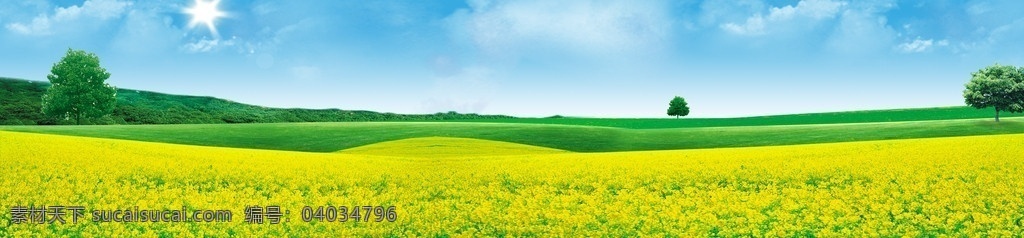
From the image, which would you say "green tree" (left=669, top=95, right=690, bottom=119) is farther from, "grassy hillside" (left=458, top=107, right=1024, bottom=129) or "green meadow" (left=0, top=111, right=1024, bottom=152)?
"green meadow" (left=0, top=111, right=1024, bottom=152)

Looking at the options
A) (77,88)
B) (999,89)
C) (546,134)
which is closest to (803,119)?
(999,89)

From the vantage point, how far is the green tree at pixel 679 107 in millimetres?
108812

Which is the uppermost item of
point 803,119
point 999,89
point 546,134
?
point 999,89

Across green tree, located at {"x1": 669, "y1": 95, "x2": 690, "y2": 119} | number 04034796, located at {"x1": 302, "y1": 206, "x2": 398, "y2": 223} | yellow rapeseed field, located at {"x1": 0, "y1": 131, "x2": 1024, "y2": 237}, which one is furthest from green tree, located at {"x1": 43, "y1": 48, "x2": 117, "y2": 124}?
green tree, located at {"x1": 669, "y1": 95, "x2": 690, "y2": 119}

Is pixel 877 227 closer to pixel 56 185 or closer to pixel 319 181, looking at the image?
pixel 319 181

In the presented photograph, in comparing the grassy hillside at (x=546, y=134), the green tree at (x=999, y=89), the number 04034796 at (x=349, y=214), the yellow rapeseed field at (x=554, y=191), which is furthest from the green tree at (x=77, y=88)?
the green tree at (x=999, y=89)

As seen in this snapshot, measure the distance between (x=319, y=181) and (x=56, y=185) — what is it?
756cm

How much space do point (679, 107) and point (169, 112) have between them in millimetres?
92953

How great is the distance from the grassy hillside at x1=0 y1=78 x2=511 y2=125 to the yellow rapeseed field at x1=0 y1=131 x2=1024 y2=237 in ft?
245

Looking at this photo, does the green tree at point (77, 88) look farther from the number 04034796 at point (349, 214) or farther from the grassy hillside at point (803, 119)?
the number 04034796 at point (349, 214)

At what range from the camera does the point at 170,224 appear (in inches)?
623

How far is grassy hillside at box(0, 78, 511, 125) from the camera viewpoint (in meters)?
110

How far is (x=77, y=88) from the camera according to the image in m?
76.4

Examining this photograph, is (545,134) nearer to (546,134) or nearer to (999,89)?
(546,134)
